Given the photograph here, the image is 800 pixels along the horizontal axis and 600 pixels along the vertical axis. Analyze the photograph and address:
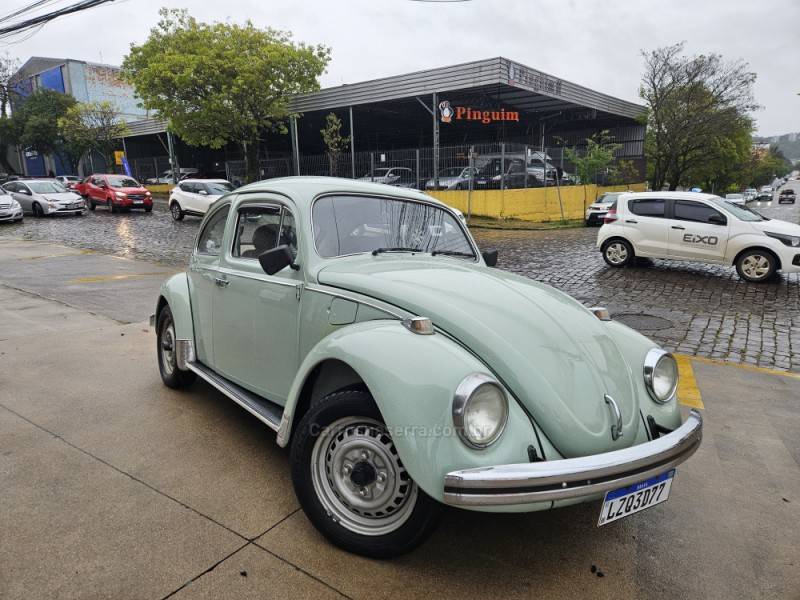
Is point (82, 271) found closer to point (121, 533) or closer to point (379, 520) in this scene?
point (121, 533)

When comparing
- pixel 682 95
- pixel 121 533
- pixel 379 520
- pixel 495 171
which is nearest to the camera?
pixel 379 520

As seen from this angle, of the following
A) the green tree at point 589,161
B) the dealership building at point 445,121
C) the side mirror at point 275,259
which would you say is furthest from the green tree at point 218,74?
the side mirror at point 275,259

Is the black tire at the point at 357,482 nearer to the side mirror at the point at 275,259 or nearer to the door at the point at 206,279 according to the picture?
→ the side mirror at the point at 275,259

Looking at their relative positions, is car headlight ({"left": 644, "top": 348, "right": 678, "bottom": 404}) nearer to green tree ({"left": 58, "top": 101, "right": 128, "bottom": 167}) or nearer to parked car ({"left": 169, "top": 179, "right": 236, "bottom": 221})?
parked car ({"left": 169, "top": 179, "right": 236, "bottom": 221})

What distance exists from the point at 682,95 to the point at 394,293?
113 ft

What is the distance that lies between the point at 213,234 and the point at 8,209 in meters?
19.7

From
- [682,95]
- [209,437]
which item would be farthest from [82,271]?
[682,95]

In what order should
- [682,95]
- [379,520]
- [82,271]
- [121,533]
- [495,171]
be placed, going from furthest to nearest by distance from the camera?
1. [682,95]
2. [495,171]
3. [82,271]
4. [121,533]
5. [379,520]

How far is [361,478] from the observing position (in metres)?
2.45

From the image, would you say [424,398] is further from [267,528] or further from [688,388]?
[688,388]

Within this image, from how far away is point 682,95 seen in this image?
31.0 metres

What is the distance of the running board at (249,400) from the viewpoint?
3.12 m

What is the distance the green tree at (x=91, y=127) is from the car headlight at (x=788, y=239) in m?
38.3

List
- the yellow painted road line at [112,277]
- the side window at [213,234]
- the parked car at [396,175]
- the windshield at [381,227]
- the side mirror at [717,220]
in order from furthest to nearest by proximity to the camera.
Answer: the parked car at [396,175] < the side mirror at [717,220] < the yellow painted road line at [112,277] < the side window at [213,234] < the windshield at [381,227]
